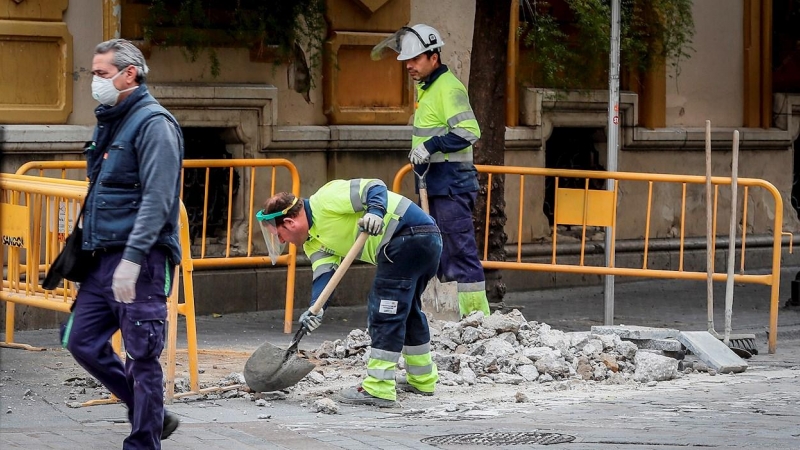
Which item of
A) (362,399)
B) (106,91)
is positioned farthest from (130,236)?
(362,399)

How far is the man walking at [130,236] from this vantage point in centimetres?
583

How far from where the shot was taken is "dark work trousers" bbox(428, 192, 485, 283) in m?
9.86

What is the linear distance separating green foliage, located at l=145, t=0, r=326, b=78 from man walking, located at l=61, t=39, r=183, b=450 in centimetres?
491

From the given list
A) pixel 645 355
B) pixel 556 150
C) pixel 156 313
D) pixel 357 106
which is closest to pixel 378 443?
pixel 156 313

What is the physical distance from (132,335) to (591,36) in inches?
300

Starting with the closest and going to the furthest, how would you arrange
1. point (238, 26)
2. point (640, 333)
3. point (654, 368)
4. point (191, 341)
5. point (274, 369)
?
1. point (274, 369)
2. point (191, 341)
3. point (654, 368)
4. point (640, 333)
5. point (238, 26)

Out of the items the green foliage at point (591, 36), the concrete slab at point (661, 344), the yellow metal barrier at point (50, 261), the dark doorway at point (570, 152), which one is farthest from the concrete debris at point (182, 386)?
the dark doorway at point (570, 152)

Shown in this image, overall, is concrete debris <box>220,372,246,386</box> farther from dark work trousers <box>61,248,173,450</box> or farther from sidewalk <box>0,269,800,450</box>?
dark work trousers <box>61,248,173,450</box>

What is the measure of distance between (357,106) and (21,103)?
9.74 ft

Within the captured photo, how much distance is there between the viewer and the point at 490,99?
10992mm

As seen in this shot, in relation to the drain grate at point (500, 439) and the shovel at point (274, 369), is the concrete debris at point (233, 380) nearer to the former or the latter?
the shovel at point (274, 369)

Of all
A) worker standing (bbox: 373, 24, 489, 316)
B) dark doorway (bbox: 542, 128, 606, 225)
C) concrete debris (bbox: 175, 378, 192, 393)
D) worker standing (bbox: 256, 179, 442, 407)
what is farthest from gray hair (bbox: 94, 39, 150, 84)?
dark doorway (bbox: 542, 128, 606, 225)

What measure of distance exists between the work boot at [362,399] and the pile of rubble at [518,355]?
1.84ft

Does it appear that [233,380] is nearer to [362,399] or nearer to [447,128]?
[362,399]
